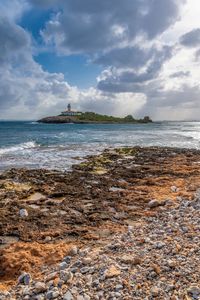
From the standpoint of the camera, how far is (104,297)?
4984 mm

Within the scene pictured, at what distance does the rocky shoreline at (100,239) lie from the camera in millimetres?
5270

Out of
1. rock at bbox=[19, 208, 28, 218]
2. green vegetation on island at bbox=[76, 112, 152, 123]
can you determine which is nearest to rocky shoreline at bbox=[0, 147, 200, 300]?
rock at bbox=[19, 208, 28, 218]

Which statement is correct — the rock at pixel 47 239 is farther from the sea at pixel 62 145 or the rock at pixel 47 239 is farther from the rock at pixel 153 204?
the sea at pixel 62 145

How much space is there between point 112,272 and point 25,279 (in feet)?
5.43

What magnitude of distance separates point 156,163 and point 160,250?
15126mm

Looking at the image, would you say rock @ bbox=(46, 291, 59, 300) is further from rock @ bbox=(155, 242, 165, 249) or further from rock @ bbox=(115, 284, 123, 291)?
rock @ bbox=(155, 242, 165, 249)

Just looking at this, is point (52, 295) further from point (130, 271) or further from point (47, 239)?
point (47, 239)

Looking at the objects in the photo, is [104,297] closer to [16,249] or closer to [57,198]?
[16,249]

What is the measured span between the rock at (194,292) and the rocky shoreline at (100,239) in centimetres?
2

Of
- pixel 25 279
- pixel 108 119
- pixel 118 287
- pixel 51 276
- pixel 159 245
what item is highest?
pixel 108 119

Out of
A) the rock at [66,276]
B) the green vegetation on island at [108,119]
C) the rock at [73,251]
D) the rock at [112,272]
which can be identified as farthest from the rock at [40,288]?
the green vegetation on island at [108,119]

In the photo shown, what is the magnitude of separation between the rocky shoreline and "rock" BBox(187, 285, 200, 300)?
2cm

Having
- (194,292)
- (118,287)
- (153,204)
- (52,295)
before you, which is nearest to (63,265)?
(52,295)

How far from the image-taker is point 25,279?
230 inches
